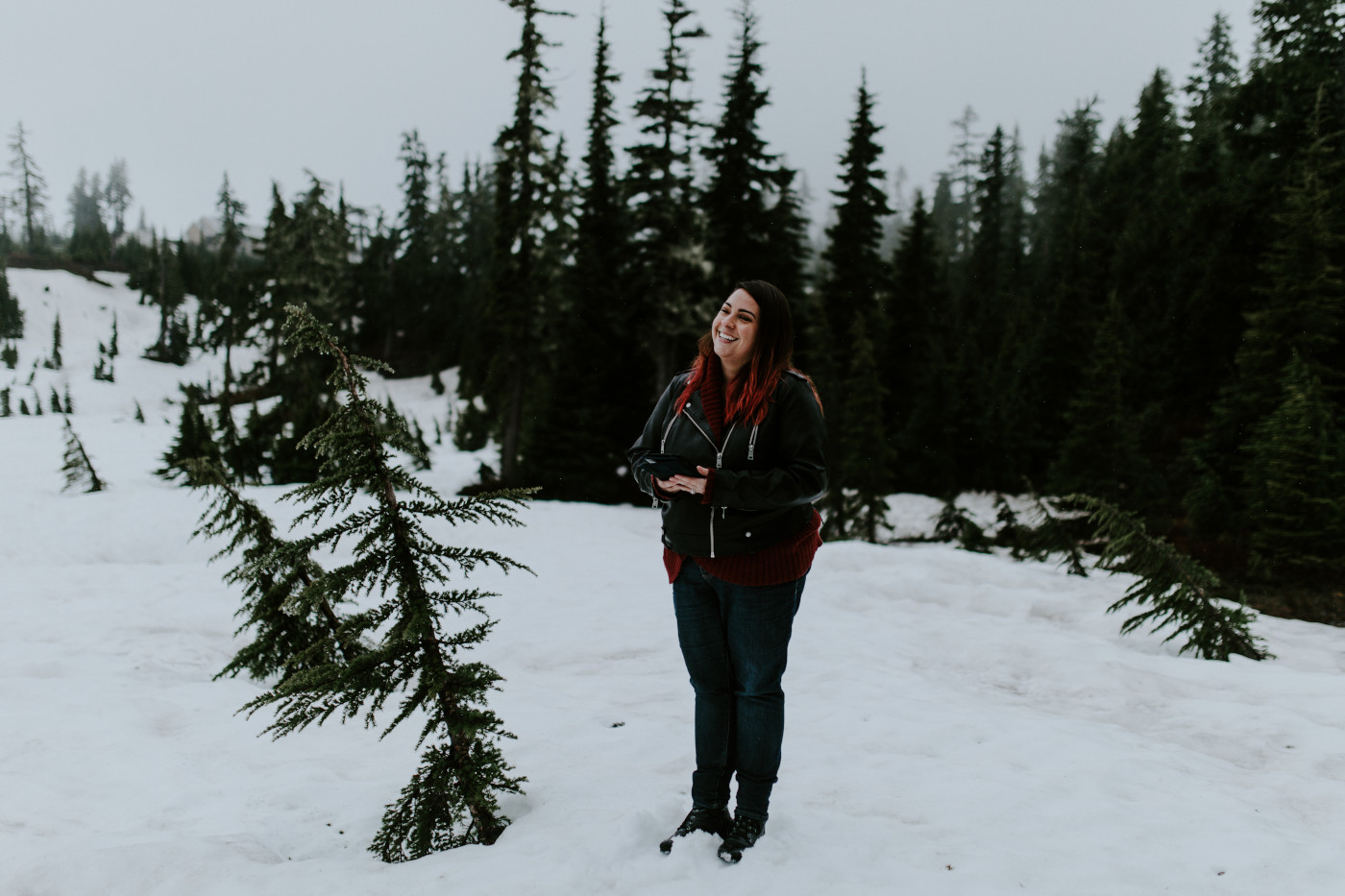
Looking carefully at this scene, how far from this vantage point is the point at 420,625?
3.16 meters

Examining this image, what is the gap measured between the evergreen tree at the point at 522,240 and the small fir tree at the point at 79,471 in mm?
10861

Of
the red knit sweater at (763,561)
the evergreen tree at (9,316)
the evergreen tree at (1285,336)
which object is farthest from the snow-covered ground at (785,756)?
the evergreen tree at (9,316)

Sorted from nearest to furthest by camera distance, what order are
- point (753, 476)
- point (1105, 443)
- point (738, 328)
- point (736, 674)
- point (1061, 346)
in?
point (753, 476) → point (738, 328) → point (736, 674) → point (1105, 443) → point (1061, 346)

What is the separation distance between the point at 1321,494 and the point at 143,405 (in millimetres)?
60415

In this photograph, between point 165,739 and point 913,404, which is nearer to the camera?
point 165,739

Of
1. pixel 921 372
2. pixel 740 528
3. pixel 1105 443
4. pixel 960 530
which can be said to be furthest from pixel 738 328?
pixel 921 372

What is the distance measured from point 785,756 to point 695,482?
2.73 m

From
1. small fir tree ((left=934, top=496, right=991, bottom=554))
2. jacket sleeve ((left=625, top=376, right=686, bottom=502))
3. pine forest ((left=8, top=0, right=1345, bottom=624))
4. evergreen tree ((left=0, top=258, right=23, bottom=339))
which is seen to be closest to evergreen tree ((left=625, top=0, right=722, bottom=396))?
pine forest ((left=8, top=0, right=1345, bottom=624))

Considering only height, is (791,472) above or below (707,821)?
above

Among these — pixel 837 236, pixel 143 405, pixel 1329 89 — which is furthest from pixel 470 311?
pixel 1329 89

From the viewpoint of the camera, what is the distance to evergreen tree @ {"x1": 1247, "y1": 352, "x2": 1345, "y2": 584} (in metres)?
13.3

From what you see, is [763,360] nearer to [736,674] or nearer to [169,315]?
[736,674]

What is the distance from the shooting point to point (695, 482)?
283cm

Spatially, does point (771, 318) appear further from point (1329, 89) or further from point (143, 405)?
point (143, 405)
